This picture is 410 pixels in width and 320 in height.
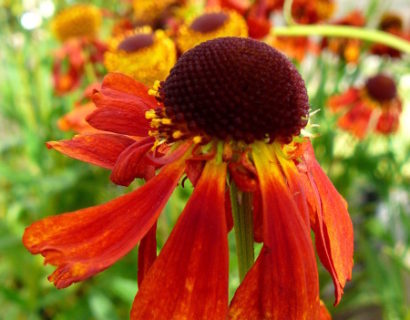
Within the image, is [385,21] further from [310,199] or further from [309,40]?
[310,199]

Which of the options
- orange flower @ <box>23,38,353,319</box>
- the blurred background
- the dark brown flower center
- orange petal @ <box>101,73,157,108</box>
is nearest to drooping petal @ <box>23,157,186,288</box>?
orange flower @ <box>23,38,353,319</box>

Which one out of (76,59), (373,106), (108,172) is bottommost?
(108,172)

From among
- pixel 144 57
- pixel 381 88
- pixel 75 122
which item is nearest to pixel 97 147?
pixel 75 122

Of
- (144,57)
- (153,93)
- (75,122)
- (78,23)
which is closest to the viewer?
(153,93)

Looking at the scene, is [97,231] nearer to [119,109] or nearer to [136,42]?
[119,109]

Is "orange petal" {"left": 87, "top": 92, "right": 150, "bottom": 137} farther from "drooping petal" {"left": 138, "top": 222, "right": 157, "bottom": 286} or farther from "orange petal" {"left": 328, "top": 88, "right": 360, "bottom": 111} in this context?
"orange petal" {"left": 328, "top": 88, "right": 360, "bottom": 111}

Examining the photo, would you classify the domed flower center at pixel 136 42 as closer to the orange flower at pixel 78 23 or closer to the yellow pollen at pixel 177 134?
the yellow pollen at pixel 177 134

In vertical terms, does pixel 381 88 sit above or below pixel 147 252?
below

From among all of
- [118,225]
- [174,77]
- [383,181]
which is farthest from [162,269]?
[383,181]
